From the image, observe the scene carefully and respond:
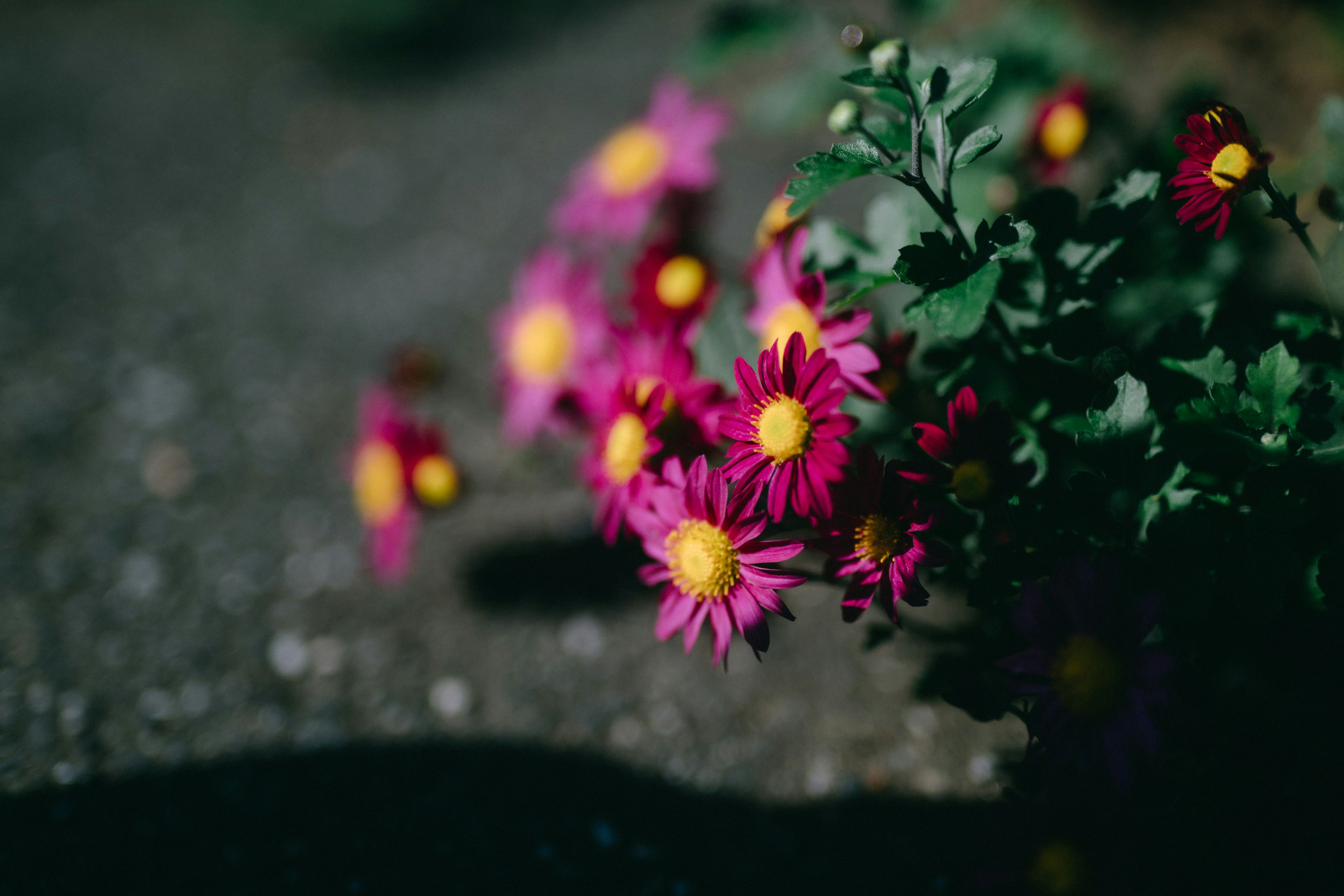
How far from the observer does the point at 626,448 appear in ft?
2.86

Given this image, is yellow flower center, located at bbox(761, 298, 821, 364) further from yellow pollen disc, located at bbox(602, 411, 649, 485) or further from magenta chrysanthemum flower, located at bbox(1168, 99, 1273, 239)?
magenta chrysanthemum flower, located at bbox(1168, 99, 1273, 239)

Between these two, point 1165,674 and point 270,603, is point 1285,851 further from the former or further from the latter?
point 270,603

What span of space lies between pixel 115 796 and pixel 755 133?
2.09 metres

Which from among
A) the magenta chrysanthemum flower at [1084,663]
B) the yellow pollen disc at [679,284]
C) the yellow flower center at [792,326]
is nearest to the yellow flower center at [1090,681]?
the magenta chrysanthemum flower at [1084,663]

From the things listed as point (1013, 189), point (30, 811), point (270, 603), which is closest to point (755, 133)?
point (1013, 189)

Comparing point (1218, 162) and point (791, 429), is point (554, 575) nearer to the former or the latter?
point (791, 429)

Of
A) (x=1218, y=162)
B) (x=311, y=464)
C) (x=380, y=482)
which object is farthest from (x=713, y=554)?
(x=311, y=464)

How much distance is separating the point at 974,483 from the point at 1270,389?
0.84 ft

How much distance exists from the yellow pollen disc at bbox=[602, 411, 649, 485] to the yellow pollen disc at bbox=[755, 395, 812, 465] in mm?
153

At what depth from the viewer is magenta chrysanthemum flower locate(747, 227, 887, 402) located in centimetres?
79

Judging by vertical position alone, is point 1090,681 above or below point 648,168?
below

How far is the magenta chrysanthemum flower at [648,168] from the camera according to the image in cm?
124

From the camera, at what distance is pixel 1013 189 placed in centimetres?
136

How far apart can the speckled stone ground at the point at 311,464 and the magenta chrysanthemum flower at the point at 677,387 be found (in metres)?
0.53
